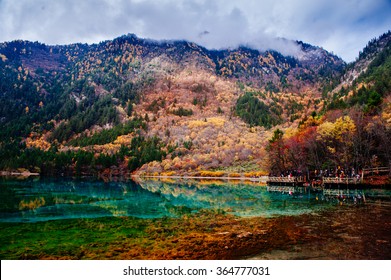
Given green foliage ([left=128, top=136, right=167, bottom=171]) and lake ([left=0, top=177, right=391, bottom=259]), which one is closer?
lake ([left=0, top=177, right=391, bottom=259])

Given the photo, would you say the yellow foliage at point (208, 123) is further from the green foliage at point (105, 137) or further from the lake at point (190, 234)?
the lake at point (190, 234)

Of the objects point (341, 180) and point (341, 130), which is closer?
point (341, 180)

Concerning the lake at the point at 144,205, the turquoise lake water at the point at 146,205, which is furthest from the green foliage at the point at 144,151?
the turquoise lake water at the point at 146,205

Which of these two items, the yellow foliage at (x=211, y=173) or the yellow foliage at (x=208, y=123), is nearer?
the yellow foliage at (x=211, y=173)

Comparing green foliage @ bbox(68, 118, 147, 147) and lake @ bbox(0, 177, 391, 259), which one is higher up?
green foliage @ bbox(68, 118, 147, 147)

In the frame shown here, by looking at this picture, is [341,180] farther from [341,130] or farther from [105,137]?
[105,137]

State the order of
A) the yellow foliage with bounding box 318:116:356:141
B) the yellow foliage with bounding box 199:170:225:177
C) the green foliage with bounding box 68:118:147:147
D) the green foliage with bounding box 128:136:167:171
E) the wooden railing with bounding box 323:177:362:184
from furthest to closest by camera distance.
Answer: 1. the green foliage with bounding box 68:118:147:147
2. the green foliage with bounding box 128:136:167:171
3. the yellow foliage with bounding box 199:170:225:177
4. the yellow foliage with bounding box 318:116:356:141
5. the wooden railing with bounding box 323:177:362:184

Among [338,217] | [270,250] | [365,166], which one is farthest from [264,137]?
[270,250]

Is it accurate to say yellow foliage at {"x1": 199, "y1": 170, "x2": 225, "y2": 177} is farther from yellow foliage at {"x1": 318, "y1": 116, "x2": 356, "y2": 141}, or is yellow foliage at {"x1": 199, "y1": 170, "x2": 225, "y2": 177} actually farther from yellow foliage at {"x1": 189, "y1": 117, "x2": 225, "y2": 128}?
yellow foliage at {"x1": 189, "y1": 117, "x2": 225, "y2": 128}

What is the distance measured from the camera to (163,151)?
476 ft

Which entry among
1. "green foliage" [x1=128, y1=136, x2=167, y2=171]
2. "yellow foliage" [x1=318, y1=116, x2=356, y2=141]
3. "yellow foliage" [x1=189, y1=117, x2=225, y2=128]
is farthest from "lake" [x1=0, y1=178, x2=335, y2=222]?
"yellow foliage" [x1=189, y1=117, x2=225, y2=128]

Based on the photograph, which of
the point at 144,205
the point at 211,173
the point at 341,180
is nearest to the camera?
the point at 144,205

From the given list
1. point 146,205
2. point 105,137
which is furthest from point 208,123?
point 146,205

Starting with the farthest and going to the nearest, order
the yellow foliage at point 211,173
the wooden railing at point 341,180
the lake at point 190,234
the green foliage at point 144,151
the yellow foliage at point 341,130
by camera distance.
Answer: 1. the green foliage at point 144,151
2. the yellow foliage at point 211,173
3. the yellow foliage at point 341,130
4. the wooden railing at point 341,180
5. the lake at point 190,234
